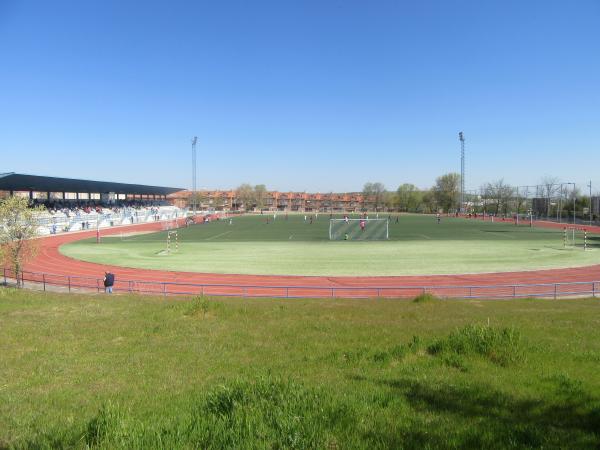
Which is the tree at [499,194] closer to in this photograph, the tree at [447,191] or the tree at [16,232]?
the tree at [447,191]

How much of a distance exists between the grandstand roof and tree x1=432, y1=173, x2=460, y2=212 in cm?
10132

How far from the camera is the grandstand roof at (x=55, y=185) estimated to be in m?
61.8

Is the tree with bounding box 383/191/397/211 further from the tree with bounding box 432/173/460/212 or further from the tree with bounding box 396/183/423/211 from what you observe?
the tree with bounding box 432/173/460/212

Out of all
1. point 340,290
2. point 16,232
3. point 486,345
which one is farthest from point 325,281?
point 486,345

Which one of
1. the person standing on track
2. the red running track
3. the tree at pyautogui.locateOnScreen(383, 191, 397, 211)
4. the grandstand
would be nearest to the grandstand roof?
the grandstand

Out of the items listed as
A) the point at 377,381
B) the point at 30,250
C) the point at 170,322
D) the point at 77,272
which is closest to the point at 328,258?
the point at 77,272

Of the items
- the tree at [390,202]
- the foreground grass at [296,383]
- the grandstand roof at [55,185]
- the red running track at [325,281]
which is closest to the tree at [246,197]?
the tree at [390,202]

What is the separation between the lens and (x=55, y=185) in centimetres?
7712

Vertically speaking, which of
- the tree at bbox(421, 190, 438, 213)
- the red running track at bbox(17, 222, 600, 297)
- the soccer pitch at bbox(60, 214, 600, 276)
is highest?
the tree at bbox(421, 190, 438, 213)

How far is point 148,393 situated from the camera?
6.29 meters

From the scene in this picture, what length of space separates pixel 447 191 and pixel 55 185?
125665 millimetres

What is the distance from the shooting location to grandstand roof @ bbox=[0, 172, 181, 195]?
61844mm

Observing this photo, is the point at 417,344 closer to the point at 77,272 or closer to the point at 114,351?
the point at 114,351

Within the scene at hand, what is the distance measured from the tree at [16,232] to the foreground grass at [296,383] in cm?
1851
